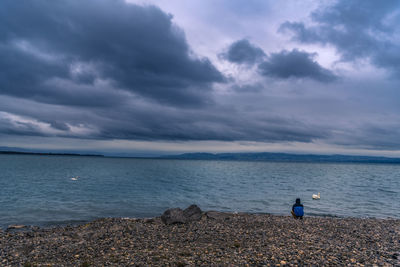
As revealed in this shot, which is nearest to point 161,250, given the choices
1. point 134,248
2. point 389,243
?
point 134,248

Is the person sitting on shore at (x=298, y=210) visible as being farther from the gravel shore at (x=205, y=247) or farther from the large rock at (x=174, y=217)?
the large rock at (x=174, y=217)

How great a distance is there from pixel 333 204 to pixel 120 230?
102ft

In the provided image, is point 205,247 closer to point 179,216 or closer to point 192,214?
point 179,216

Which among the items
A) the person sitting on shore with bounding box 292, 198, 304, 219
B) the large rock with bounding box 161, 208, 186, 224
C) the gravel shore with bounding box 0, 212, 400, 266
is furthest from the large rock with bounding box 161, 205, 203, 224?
the person sitting on shore with bounding box 292, 198, 304, 219

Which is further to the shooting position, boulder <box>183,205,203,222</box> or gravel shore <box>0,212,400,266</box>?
boulder <box>183,205,203,222</box>

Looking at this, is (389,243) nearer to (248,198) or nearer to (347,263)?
(347,263)

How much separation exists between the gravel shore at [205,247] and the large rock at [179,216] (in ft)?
2.09

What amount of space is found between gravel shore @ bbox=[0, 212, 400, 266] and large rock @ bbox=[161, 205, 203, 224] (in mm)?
638

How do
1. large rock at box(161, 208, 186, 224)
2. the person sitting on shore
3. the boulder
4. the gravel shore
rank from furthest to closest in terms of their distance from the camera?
1. the person sitting on shore
2. the boulder
3. large rock at box(161, 208, 186, 224)
4. the gravel shore

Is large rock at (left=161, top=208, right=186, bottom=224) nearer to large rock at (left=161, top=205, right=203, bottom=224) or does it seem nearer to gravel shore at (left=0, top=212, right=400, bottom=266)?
large rock at (left=161, top=205, right=203, bottom=224)

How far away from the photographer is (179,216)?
20125mm

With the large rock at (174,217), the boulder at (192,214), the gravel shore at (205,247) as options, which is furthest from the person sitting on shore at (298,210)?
the large rock at (174,217)

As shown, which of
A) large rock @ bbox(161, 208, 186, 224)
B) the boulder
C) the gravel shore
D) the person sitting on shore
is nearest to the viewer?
the gravel shore

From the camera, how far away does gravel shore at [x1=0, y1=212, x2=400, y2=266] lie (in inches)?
448
